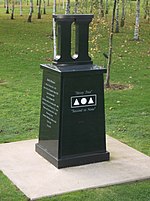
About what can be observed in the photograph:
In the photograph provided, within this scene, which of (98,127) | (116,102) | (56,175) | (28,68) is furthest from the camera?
(28,68)

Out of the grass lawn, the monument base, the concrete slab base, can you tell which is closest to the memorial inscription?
the monument base

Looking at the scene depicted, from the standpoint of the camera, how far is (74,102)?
577 cm

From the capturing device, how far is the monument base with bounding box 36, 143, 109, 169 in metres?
5.81

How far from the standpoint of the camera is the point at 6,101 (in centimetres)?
948

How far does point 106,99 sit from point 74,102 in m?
3.94

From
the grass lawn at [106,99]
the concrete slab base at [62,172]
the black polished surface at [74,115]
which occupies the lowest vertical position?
the grass lawn at [106,99]

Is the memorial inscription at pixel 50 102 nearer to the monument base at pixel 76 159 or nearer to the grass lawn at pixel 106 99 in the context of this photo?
the monument base at pixel 76 159

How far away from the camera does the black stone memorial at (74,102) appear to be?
18.8ft

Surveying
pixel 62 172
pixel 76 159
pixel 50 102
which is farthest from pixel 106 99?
pixel 62 172

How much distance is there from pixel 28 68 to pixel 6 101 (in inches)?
152

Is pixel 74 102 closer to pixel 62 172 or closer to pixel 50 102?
pixel 50 102

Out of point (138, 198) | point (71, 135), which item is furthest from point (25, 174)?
point (138, 198)

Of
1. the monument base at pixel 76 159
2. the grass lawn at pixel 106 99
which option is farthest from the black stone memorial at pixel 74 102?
the grass lawn at pixel 106 99

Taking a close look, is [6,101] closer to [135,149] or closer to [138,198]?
[135,149]
